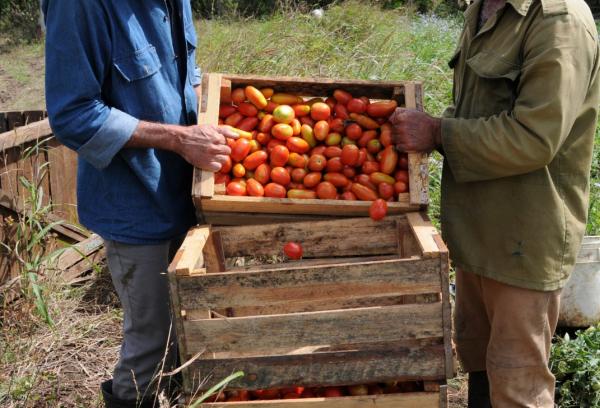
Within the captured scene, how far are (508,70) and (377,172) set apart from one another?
65cm

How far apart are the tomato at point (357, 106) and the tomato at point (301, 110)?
185mm

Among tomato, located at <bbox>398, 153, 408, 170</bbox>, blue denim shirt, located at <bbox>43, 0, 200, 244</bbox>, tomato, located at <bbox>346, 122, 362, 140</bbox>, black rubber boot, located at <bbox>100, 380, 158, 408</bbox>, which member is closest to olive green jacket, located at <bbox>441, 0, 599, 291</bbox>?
tomato, located at <bbox>398, 153, 408, 170</bbox>

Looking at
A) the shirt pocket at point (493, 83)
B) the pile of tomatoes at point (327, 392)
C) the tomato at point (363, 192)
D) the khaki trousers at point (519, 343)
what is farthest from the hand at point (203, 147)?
the khaki trousers at point (519, 343)

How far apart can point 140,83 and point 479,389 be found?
2.06 m

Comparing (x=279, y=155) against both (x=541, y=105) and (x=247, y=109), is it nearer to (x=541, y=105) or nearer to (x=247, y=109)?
(x=247, y=109)

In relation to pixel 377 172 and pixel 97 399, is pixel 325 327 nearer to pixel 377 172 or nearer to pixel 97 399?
pixel 377 172

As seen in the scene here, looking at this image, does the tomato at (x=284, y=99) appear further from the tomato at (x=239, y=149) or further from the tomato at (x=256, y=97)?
the tomato at (x=239, y=149)

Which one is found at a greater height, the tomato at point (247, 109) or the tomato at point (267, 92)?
the tomato at point (267, 92)

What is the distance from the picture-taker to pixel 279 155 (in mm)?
2756

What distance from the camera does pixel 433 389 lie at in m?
2.39

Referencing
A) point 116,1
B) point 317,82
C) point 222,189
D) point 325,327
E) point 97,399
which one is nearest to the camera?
point 325,327

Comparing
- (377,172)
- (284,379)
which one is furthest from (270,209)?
(284,379)

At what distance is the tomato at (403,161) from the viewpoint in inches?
109

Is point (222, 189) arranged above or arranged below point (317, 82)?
below
